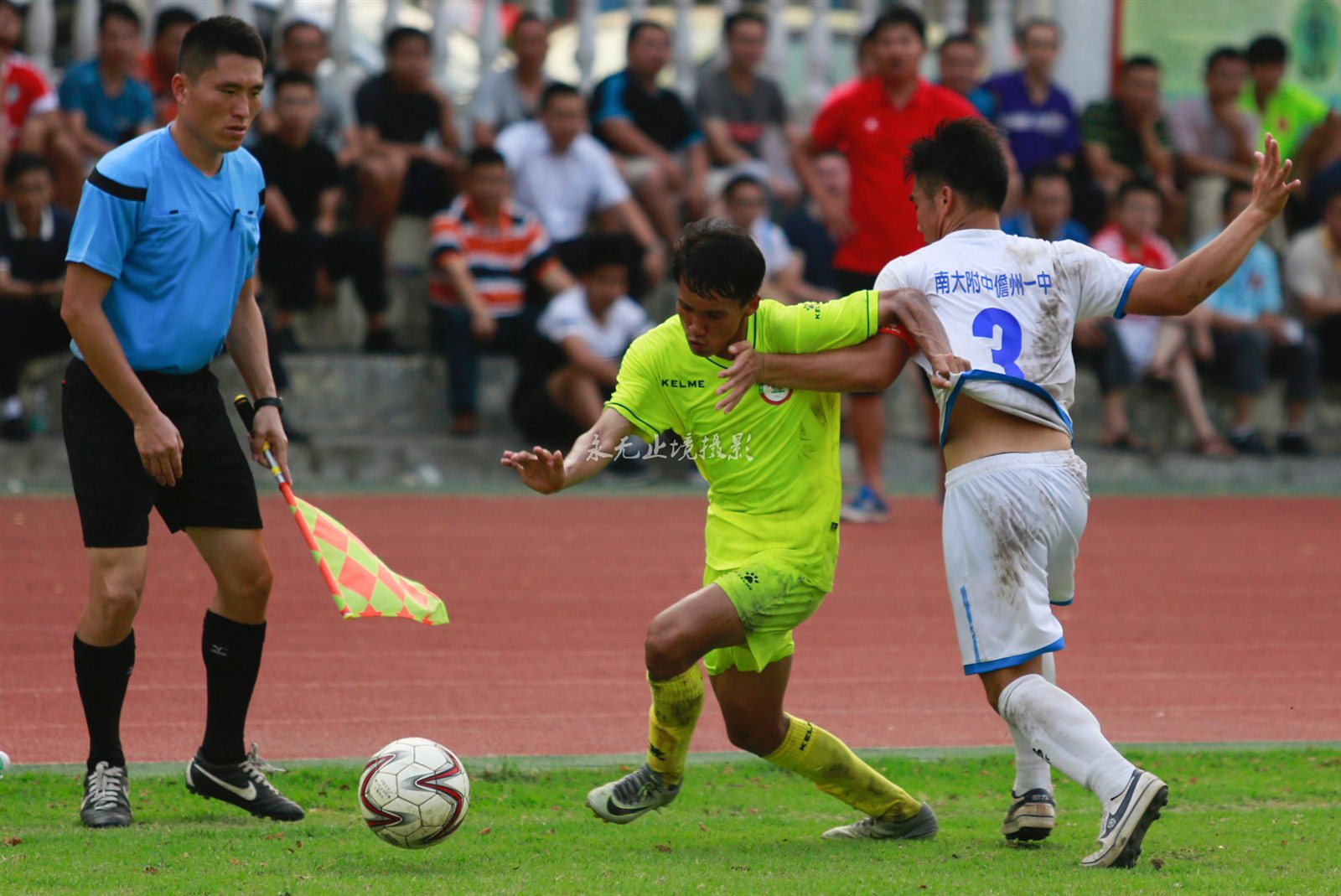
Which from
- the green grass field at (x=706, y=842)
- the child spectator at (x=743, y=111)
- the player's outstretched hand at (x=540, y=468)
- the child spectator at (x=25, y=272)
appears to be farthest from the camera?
the child spectator at (x=743, y=111)

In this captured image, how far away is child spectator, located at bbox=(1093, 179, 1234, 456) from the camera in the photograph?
14.2 metres

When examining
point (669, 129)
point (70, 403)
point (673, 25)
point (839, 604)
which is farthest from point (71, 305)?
point (673, 25)

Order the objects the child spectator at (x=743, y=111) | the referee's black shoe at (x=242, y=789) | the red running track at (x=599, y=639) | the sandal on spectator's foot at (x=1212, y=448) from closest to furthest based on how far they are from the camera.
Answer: the referee's black shoe at (x=242, y=789), the red running track at (x=599, y=639), the sandal on spectator's foot at (x=1212, y=448), the child spectator at (x=743, y=111)

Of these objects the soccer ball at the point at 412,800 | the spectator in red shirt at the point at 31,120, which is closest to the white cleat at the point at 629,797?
the soccer ball at the point at 412,800

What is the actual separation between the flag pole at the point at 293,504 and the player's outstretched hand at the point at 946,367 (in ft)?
5.81

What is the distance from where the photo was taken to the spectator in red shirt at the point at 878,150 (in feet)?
36.9

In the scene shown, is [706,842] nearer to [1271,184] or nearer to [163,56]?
[1271,184]

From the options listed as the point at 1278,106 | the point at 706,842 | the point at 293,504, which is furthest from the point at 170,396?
the point at 1278,106

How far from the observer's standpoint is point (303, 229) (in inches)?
523

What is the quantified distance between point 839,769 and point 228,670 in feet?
6.22

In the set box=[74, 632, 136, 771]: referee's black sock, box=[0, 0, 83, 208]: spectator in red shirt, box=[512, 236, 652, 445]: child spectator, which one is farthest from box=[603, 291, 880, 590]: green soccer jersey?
box=[0, 0, 83, 208]: spectator in red shirt

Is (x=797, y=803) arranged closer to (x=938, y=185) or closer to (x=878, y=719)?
(x=878, y=719)

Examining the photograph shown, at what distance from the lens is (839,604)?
30.3 feet

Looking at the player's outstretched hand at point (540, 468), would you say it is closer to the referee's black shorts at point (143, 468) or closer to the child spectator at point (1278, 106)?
the referee's black shorts at point (143, 468)
